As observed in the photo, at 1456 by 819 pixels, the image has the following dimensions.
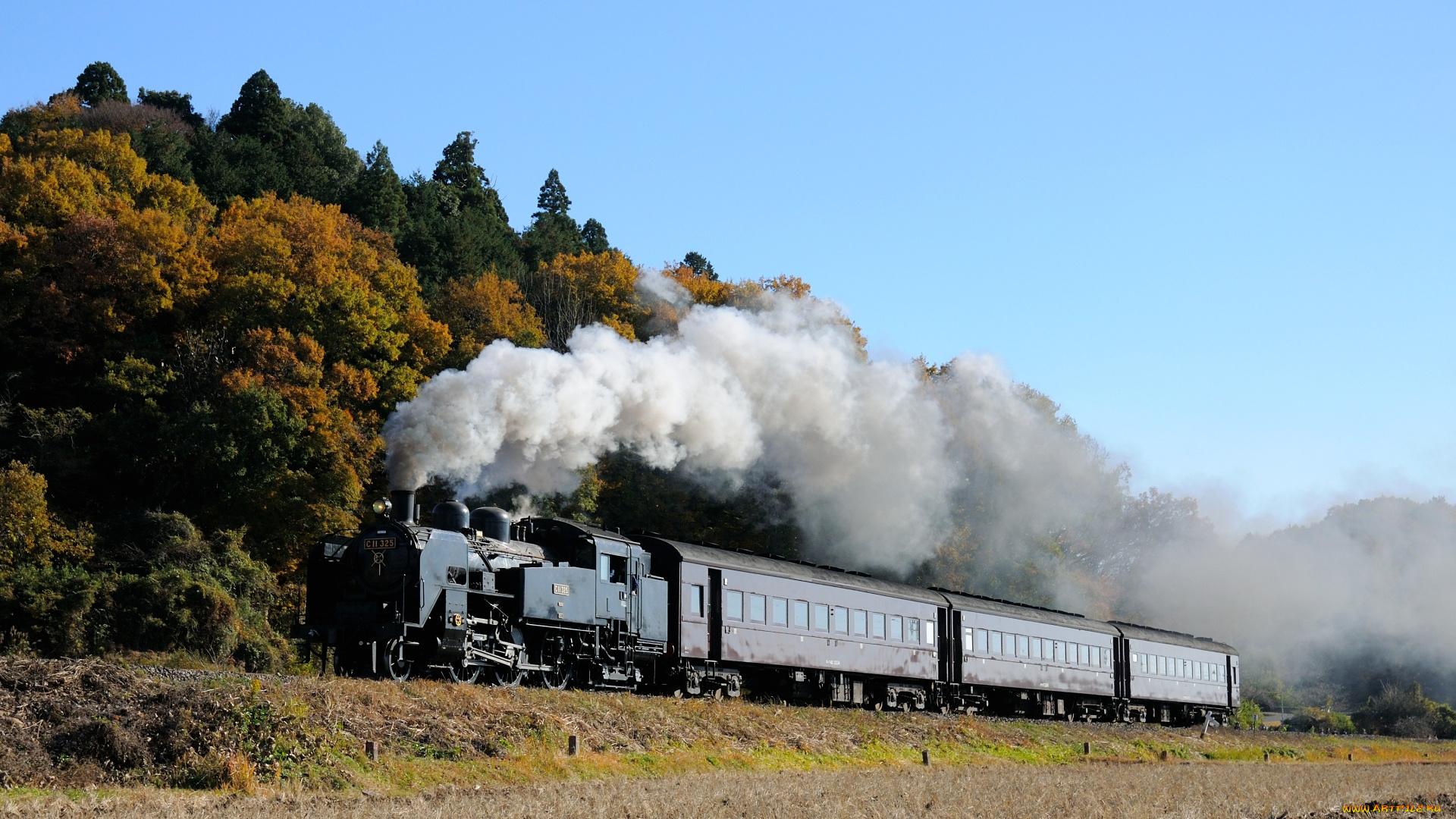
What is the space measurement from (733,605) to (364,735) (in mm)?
11830

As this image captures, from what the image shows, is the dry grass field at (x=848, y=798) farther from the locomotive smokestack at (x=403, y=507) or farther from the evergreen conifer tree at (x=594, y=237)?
the evergreen conifer tree at (x=594, y=237)

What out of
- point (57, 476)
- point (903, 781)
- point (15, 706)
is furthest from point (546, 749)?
point (57, 476)

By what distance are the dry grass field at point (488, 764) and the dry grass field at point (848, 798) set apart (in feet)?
0.18

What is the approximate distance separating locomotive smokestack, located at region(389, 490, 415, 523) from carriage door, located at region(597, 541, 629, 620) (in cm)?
375

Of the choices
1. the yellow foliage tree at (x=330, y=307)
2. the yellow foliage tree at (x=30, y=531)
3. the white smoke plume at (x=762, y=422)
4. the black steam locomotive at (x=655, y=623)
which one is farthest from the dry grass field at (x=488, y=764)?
the yellow foliage tree at (x=330, y=307)

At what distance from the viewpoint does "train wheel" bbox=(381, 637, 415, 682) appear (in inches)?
861

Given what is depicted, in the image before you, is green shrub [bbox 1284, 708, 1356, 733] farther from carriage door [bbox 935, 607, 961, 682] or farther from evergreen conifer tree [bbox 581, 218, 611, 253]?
evergreen conifer tree [bbox 581, 218, 611, 253]

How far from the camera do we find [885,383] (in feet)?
163

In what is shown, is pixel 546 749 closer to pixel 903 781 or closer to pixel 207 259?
pixel 903 781

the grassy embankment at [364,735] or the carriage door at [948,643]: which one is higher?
the carriage door at [948,643]

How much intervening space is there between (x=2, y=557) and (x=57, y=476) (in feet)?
21.6

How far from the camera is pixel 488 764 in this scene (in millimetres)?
18125

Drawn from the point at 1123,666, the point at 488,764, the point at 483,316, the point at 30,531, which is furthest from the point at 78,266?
the point at 1123,666

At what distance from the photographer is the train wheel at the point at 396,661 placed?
21875 millimetres
